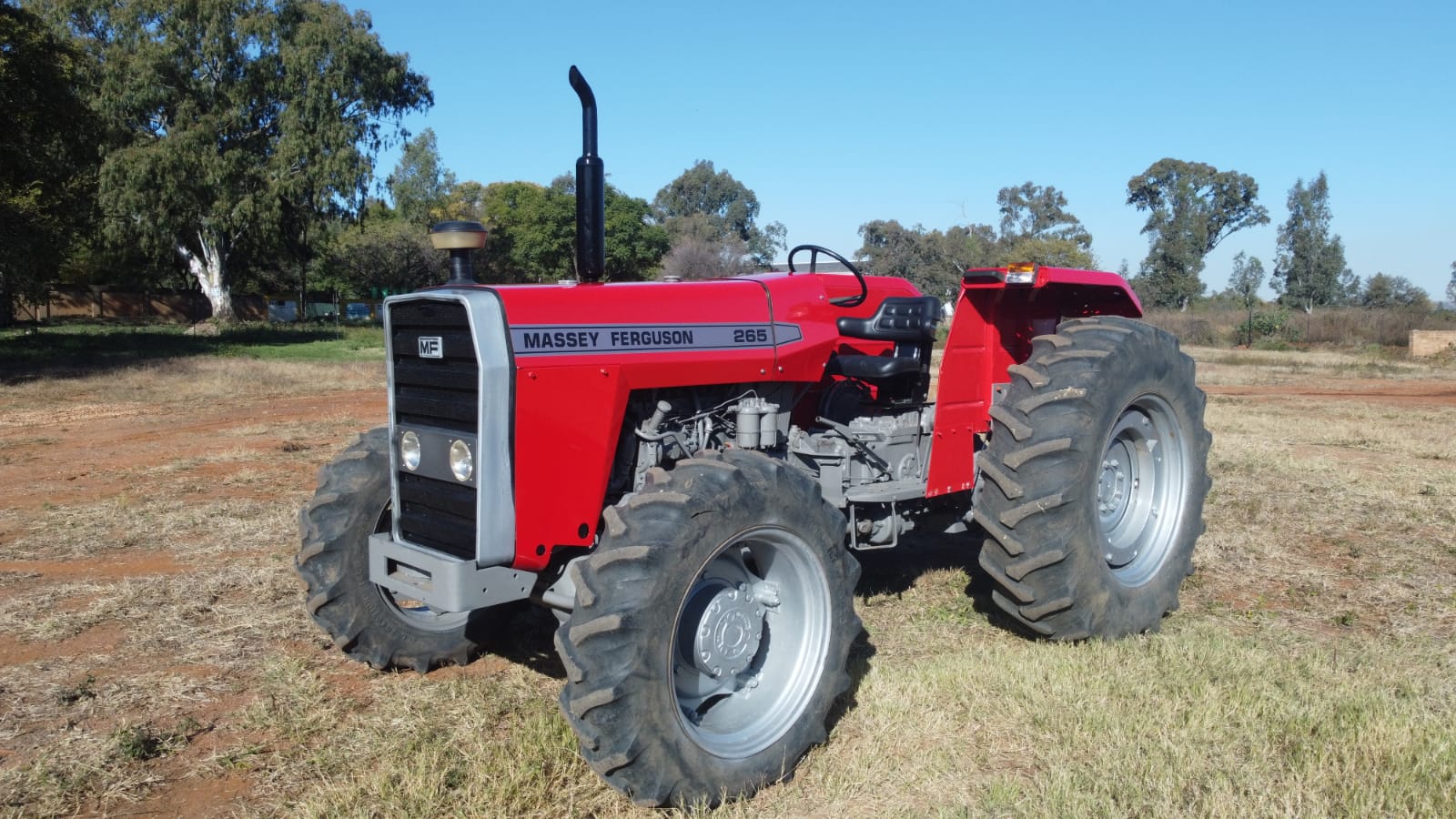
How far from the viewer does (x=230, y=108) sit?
31250 mm

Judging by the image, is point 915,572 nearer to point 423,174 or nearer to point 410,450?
point 410,450

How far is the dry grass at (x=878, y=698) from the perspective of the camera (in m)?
3.42

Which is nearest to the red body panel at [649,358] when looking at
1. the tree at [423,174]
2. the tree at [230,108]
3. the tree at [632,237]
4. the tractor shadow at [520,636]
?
the tractor shadow at [520,636]

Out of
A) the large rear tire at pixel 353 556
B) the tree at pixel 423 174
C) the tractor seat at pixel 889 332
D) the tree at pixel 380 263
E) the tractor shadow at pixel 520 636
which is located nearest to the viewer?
the large rear tire at pixel 353 556

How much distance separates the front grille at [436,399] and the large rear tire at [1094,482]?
2203 millimetres

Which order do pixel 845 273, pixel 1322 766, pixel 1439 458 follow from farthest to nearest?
pixel 1439 458, pixel 845 273, pixel 1322 766

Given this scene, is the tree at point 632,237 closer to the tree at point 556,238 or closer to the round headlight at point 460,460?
the tree at point 556,238

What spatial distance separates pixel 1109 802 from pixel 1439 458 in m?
9.39

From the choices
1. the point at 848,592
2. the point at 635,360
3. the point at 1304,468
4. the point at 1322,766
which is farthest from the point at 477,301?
the point at 1304,468

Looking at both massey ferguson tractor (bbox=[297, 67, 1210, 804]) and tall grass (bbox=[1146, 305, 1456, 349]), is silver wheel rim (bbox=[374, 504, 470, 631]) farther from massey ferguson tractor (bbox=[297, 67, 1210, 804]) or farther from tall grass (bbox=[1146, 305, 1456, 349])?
tall grass (bbox=[1146, 305, 1456, 349])

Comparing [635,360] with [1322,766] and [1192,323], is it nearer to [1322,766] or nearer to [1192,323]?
[1322,766]

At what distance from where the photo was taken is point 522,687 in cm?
436

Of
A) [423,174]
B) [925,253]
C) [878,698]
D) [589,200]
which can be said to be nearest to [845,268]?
[589,200]

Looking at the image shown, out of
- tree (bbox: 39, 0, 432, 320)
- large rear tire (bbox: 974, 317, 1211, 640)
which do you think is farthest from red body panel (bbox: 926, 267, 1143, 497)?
tree (bbox: 39, 0, 432, 320)
